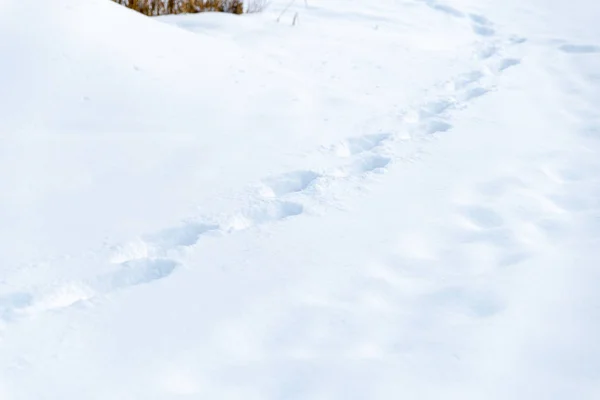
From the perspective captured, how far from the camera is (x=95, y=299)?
65.3 inches

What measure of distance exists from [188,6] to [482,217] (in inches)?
97.1

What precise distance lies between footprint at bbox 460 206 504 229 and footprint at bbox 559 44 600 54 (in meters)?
2.45

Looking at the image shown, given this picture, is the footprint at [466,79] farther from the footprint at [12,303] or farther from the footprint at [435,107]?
the footprint at [12,303]

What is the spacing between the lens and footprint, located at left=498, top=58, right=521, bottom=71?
3802mm

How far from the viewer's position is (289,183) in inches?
90.3

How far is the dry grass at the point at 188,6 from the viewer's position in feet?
12.4

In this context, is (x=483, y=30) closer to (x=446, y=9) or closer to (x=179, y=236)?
(x=446, y=9)

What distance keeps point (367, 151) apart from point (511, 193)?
54 centimetres

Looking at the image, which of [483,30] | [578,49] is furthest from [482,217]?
[483,30]

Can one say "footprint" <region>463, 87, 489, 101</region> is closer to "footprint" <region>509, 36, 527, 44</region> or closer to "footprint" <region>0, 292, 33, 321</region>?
"footprint" <region>509, 36, 527, 44</region>

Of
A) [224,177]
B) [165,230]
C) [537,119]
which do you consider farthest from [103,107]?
[537,119]

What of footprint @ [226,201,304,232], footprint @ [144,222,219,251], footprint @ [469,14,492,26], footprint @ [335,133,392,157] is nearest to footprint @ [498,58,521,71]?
footprint @ [469,14,492,26]

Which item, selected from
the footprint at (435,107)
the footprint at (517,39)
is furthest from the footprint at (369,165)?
the footprint at (517,39)

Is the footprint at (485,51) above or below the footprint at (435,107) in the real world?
above
